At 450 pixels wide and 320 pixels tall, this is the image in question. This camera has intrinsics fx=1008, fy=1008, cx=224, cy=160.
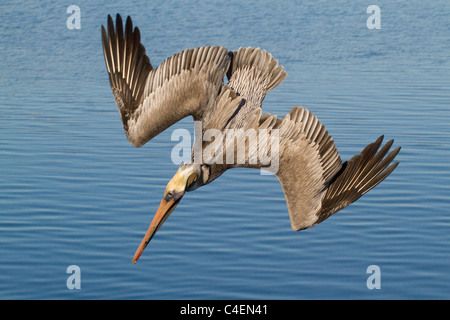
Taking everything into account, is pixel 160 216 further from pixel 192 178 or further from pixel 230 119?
pixel 230 119

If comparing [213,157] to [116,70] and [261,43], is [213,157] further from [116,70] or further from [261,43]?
[261,43]

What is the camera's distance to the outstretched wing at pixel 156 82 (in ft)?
30.2

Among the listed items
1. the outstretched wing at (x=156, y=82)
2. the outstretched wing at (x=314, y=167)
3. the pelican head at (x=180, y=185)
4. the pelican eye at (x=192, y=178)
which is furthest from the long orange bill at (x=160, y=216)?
the outstretched wing at (x=314, y=167)

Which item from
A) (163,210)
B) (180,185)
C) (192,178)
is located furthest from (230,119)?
(163,210)

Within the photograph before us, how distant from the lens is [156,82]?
9.43 m

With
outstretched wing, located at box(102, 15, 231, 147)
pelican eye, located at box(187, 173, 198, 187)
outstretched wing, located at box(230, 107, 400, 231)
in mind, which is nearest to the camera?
outstretched wing, located at box(230, 107, 400, 231)

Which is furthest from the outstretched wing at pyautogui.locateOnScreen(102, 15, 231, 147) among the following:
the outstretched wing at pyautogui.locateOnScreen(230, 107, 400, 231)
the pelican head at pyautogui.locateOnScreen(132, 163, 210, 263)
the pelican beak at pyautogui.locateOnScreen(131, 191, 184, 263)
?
the outstretched wing at pyautogui.locateOnScreen(230, 107, 400, 231)

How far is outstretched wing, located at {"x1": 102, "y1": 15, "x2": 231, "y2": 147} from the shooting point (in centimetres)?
920

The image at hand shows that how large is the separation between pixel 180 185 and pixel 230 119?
779 millimetres

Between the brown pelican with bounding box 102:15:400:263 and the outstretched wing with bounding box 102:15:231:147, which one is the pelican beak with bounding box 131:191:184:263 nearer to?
the brown pelican with bounding box 102:15:400:263

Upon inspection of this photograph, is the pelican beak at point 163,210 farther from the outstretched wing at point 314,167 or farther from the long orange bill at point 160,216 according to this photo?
the outstretched wing at point 314,167

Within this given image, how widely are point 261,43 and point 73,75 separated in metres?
4.79

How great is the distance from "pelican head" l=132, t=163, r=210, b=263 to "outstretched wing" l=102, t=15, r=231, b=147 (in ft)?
1.68

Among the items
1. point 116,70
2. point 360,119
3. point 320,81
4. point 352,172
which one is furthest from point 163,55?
point 352,172
